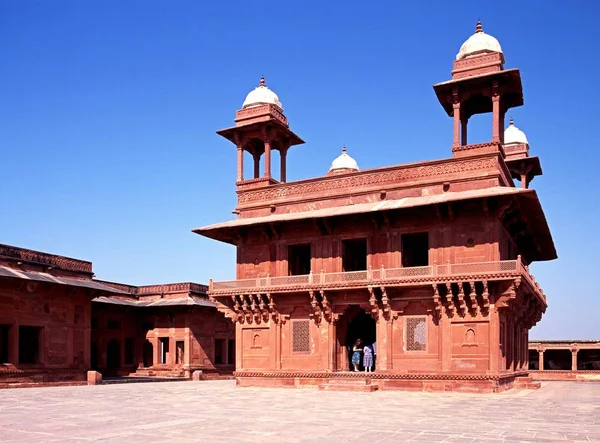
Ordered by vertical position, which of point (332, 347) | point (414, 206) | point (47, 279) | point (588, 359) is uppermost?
point (414, 206)

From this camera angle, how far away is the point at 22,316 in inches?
1149

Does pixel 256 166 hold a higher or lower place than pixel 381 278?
higher

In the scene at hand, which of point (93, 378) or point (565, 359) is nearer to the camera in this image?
point (93, 378)

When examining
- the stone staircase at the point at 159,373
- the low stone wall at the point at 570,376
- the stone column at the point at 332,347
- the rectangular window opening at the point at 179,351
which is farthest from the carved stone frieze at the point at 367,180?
the low stone wall at the point at 570,376

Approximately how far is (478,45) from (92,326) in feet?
82.7

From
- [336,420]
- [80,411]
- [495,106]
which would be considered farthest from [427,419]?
[495,106]

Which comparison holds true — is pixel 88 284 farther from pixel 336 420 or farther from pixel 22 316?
pixel 336 420

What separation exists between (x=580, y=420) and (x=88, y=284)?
25.1 m

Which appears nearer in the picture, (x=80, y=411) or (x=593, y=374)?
(x=80, y=411)

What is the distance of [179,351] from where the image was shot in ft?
129

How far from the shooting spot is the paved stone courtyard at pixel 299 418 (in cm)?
1109

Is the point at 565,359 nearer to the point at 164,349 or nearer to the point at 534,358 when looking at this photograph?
the point at 534,358

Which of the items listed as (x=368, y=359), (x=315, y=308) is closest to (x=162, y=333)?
(x=315, y=308)

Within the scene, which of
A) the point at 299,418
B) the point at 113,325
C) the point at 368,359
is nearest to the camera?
the point at 299,418
